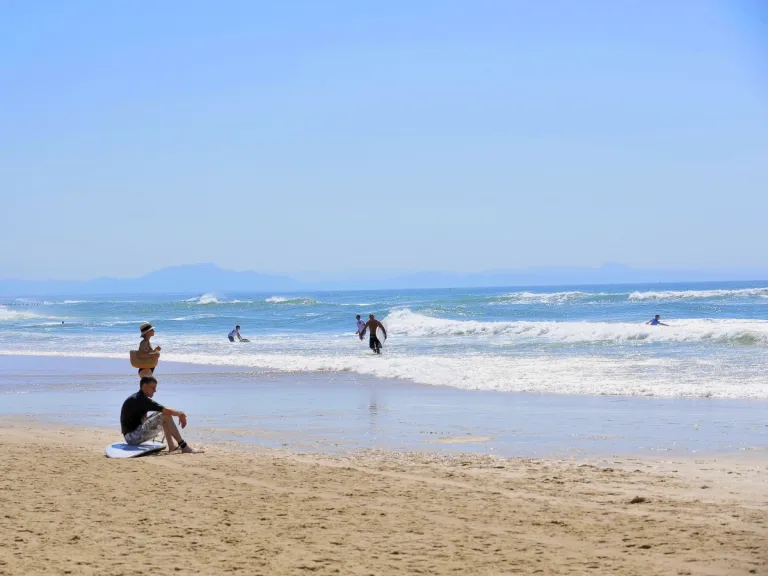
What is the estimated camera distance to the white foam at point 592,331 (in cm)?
2728

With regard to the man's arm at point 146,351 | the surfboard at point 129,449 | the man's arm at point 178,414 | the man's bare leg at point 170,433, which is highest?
the man's arm at point 146,351

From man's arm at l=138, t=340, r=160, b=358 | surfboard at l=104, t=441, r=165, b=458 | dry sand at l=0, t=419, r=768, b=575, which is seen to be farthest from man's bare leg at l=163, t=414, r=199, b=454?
man's arm at l=138, t=340, r=160, b=358

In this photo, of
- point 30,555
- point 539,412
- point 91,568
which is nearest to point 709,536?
point 91,568

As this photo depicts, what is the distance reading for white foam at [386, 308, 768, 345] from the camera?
89.5ft

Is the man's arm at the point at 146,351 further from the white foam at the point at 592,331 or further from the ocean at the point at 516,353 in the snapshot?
the white foam at the point at 592,331

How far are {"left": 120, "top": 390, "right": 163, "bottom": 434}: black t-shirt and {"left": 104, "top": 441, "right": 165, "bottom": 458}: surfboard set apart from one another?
0.22m

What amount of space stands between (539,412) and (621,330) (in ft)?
65.1

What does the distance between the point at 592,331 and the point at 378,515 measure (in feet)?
87.8

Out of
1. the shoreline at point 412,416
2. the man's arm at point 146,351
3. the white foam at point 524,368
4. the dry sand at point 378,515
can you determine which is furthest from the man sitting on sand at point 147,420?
the white foam at point 524,368

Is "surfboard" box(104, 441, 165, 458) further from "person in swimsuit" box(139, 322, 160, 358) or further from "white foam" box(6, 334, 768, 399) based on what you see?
"white foam" box(6, 334, 768, 399)

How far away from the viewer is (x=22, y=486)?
780 centimetres

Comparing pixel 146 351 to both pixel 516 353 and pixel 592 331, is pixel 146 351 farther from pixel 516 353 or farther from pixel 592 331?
pixel 592 331

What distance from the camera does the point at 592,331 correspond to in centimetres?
3225

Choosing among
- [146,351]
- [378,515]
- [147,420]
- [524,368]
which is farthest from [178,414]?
[524,368]
